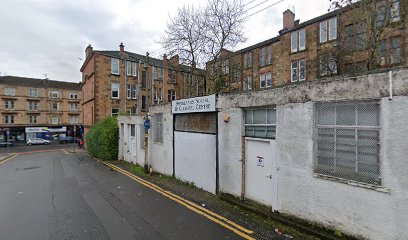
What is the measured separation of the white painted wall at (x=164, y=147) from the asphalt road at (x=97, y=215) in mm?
1738

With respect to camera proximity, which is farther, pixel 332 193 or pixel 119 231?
pixel 119 231

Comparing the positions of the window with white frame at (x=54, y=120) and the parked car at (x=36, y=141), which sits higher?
the window with white frame at (x=54, y=120)

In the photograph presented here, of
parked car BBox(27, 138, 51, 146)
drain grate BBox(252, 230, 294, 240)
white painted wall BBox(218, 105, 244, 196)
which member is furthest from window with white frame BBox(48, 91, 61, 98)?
drain grate BBox(252, 230, 294, 240)

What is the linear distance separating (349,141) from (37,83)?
63219mm

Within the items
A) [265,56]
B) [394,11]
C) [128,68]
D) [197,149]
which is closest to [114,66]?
[128,68]

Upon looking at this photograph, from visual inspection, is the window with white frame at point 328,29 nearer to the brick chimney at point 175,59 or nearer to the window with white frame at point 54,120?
the brick chimney at point 175,59

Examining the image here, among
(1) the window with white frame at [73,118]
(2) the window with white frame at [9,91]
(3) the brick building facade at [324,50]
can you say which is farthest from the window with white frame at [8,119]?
(3) the brick building facade at [324,50]

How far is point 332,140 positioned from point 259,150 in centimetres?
215

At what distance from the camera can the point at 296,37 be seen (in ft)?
79.2

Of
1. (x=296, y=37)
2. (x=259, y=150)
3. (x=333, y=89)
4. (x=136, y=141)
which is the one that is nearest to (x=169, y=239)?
(x=259, y=150)

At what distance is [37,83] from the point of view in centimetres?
5134

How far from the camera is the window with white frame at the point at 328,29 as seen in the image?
20.7 meters

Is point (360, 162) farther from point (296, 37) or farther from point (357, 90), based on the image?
point (296, 37)

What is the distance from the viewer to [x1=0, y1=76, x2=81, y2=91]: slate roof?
47.5 metres
